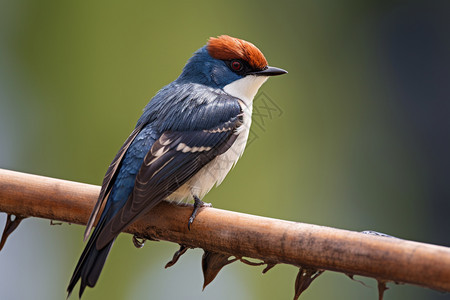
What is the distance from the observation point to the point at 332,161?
437 centimetres

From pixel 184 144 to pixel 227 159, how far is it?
0.23m

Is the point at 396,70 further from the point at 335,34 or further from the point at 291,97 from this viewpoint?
the point at 291,97

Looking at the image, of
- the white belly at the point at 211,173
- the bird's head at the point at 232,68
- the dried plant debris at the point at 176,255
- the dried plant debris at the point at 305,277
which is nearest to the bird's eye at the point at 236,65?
the bird's head at the point at 232,68

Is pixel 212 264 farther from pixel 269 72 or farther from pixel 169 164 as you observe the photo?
pixel 269 72

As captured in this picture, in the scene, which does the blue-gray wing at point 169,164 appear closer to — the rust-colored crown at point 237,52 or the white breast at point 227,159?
the white breast at point 227,159

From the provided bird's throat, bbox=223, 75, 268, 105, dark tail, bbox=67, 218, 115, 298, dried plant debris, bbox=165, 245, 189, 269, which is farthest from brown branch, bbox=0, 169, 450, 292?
bird's throat, bbox=223, 75, 268, 105

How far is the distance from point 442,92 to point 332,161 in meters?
1.00

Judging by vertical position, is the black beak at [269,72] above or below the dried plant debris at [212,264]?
above

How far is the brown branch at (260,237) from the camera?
150cm

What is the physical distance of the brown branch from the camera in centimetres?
150

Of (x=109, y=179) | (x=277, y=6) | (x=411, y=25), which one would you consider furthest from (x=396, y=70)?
(x=109, y=179)

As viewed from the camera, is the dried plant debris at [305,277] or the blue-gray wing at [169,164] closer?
the dried plant debris at [305,277]

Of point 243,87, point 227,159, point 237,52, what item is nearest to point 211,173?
point 227,159

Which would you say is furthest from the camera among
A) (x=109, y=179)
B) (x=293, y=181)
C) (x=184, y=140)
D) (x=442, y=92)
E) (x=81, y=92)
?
(x=442, y=92)
